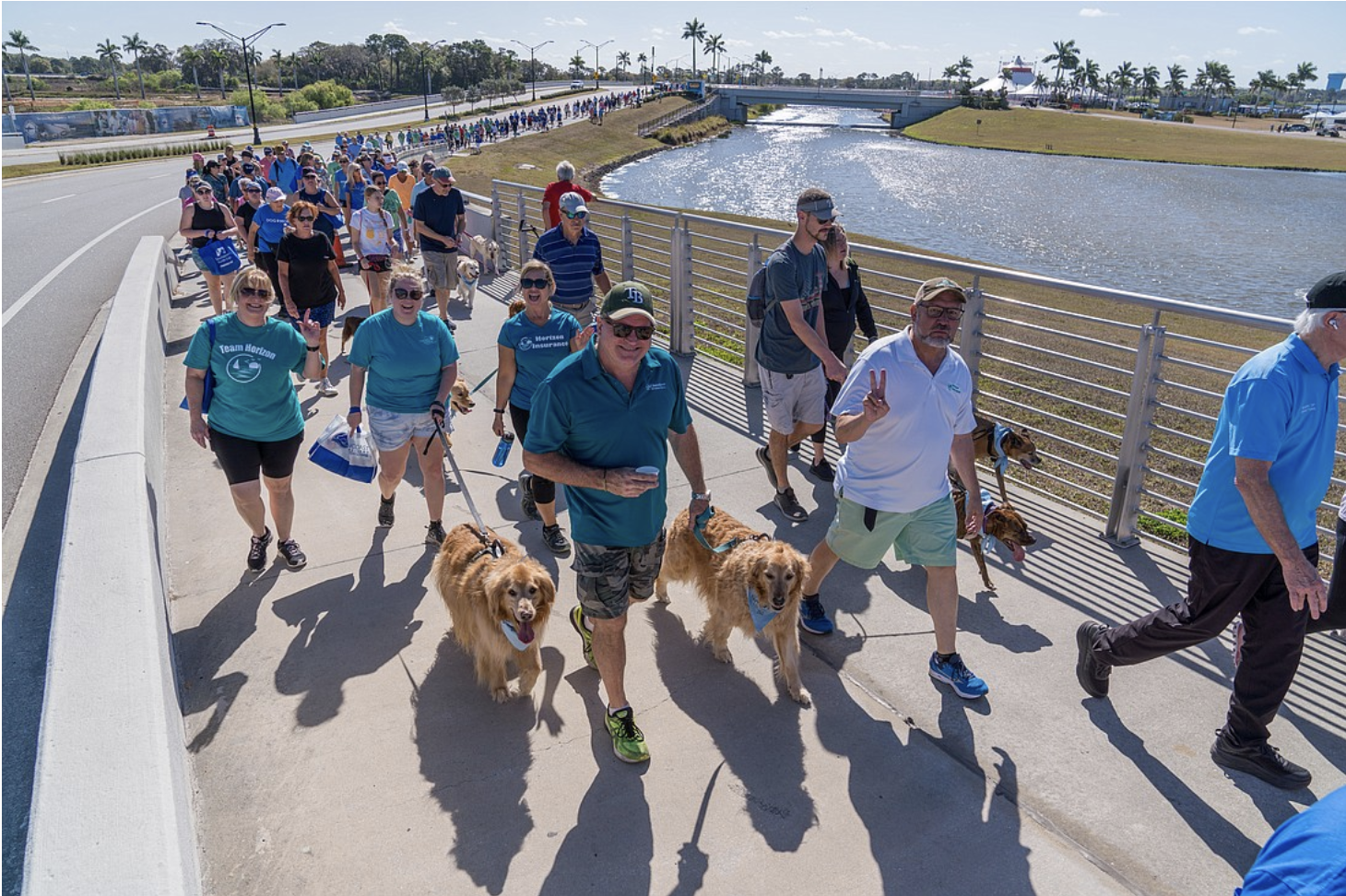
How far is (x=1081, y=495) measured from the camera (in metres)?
6.89

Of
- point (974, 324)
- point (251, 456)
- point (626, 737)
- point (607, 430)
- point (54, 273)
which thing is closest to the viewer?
point (607, 430)

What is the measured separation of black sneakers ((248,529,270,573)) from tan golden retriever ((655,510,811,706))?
2634mm

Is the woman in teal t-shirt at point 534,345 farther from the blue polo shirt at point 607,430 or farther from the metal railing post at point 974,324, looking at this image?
the metal railing post at point 974,324

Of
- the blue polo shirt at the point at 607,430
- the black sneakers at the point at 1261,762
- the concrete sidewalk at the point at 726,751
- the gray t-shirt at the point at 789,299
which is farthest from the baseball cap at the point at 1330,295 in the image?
the gray t-shirt at the point at 789,299

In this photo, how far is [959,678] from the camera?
401 centimetres

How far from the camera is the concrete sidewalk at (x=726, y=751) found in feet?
10.2

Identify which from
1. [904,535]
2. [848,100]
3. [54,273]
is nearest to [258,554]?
[904,535]

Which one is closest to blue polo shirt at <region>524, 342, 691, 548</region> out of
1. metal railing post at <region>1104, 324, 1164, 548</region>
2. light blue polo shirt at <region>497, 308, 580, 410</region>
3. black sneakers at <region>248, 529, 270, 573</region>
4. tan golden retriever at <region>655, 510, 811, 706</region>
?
tan golden retriever at <region>655, 510, 811, 706</region>

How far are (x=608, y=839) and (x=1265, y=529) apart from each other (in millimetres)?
2703

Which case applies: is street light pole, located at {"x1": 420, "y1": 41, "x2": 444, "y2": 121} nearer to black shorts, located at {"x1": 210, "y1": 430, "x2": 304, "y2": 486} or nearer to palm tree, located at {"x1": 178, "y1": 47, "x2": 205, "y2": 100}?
palm tree, located at {"x1": 178, "y1": 47, "x2": 205, "y2": 100}

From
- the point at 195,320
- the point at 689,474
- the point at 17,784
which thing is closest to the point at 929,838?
the point at 689,474

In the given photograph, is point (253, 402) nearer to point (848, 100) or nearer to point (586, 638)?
point (586, 638)

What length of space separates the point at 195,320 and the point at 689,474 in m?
10.4

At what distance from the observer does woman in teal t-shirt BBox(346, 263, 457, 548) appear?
516cm
